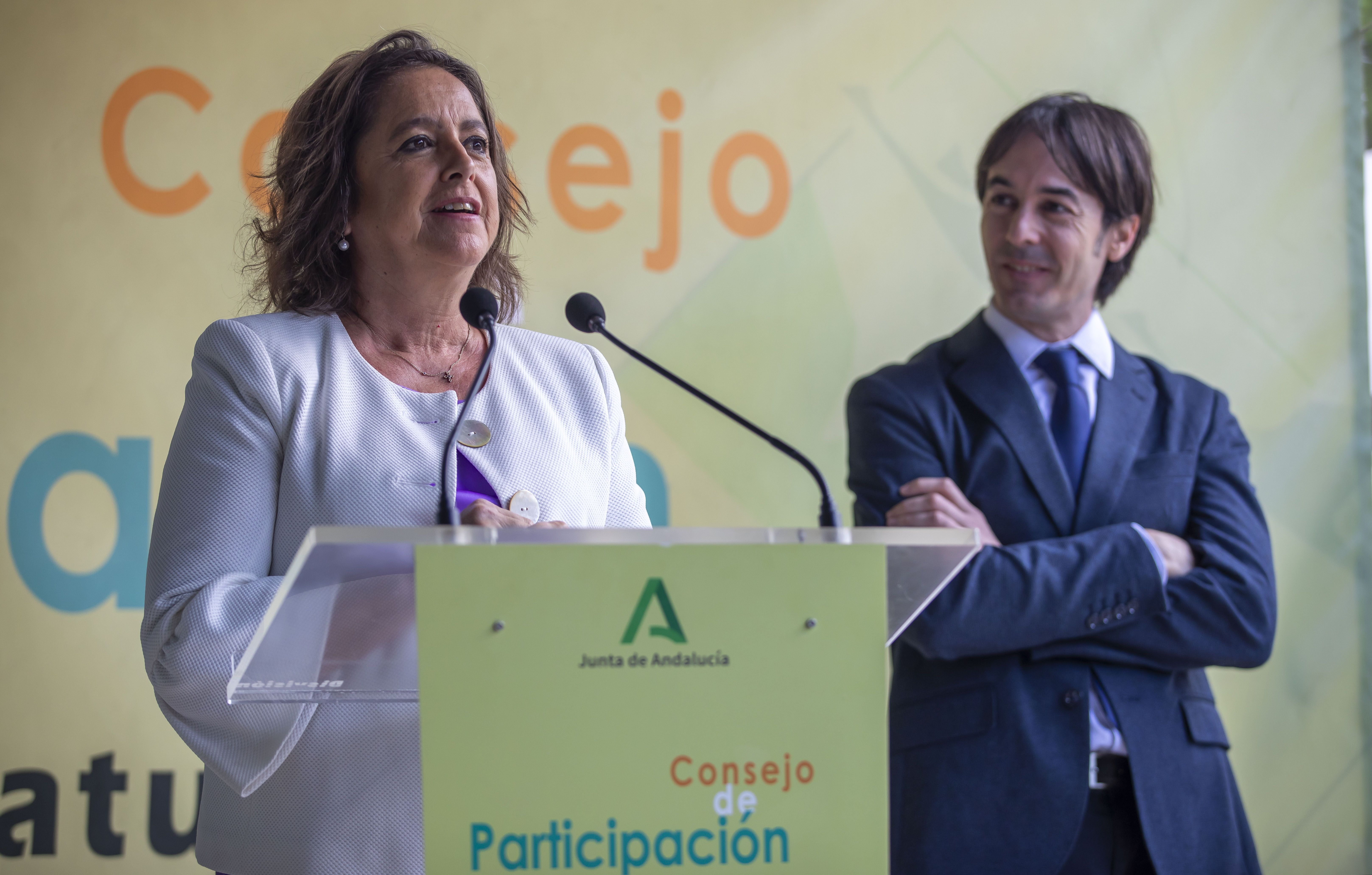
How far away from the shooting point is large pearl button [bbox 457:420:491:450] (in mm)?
1534

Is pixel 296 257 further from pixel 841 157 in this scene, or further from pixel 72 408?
pixel 841 157

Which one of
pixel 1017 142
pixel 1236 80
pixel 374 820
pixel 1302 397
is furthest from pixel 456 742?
pixel 1236 80

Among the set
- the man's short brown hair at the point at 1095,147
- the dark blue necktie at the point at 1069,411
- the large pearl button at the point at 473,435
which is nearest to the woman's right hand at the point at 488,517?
the large pearl button at the point at 473,435

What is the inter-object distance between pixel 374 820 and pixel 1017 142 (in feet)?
6.27

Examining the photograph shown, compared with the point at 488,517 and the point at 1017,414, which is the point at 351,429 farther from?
the point at 1017,414

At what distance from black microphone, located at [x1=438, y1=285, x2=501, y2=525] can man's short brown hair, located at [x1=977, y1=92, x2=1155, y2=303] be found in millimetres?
1404

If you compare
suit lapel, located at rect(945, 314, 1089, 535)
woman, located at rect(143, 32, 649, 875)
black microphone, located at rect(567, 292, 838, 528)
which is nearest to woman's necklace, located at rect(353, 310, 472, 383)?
woman, located at rect(143, 32, 649, 875)

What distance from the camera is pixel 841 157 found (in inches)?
124

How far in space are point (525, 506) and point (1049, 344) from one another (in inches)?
53.0

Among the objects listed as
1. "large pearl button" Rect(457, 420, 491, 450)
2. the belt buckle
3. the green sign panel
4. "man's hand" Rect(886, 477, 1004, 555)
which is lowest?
the belt buckle

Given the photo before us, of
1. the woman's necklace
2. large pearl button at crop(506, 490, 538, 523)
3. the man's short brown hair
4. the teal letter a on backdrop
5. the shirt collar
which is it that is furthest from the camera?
the teal letter a on backdrop

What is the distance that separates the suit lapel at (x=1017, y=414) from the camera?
6.98 ft

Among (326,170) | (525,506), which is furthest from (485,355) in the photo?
(326,170)

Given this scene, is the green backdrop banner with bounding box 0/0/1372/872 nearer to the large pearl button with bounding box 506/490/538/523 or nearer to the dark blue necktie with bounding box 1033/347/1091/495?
the dark blue necktie with bounding box 1033/347/1091/495
